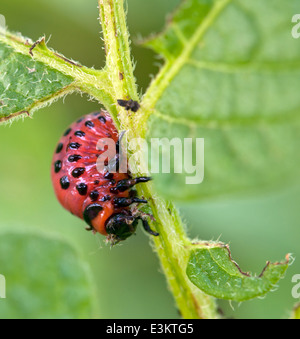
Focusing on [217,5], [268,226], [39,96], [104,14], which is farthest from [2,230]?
[268,226]

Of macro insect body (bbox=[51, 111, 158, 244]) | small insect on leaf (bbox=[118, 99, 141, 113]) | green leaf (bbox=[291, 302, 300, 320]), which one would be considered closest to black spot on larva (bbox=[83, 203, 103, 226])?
macro insect body (bbox=[51, 111, 158, 244])

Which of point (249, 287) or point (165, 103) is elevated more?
point (165, 103)

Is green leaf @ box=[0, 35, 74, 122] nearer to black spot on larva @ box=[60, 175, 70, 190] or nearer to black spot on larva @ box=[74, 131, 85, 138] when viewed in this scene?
black spot on larva @ box=[74, 131, 85, 138]

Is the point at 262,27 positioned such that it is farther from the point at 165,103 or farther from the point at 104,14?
the point at 104,14
